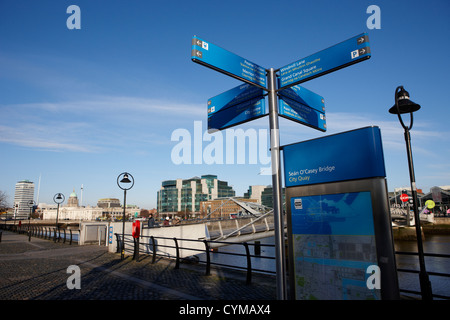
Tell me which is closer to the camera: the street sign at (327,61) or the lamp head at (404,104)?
the street sign at (327,61)

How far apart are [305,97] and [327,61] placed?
1.45 meters

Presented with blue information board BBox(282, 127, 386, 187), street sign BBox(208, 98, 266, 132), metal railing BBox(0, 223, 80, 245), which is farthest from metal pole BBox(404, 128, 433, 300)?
metal railing BBox(0, 223, 80, 245)

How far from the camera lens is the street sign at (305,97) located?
18.4ft

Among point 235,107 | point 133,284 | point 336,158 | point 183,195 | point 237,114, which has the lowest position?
point 133,284

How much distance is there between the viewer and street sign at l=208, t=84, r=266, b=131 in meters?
5.45

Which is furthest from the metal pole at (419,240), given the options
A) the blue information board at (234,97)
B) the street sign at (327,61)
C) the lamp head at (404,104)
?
the blue information board at (234,97)

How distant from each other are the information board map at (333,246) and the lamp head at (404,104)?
93.7 inches

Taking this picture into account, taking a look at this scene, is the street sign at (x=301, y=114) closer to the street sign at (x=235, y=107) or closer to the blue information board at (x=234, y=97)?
the street sign at (x=235, y=107)

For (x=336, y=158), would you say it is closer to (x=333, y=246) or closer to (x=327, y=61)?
(x=333, y=246)

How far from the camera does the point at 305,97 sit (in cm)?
599

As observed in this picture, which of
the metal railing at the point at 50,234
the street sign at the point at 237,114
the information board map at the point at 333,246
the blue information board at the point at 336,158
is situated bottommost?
the metal railing at the point at 50,234

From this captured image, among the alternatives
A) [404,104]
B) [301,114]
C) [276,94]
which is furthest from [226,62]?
[404,104]
